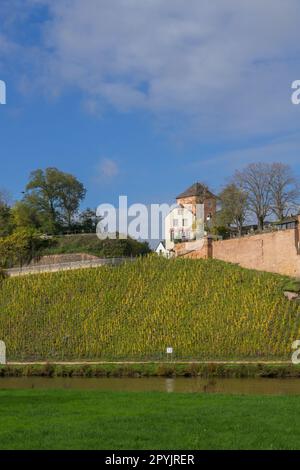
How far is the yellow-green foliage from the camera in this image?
106ft

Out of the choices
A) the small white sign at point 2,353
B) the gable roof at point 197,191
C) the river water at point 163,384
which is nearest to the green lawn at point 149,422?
the river water at point 163,384

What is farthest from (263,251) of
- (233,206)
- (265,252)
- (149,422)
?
(149,422)

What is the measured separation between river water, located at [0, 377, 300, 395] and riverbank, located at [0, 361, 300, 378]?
894 mm

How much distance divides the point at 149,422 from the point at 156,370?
15358 millimetres

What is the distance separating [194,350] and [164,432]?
21.6m

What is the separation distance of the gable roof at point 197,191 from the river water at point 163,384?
4454 centimetres

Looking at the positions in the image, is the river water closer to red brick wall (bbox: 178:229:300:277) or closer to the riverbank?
the riverbank

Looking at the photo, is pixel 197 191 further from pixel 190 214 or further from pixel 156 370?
pixel 156 370

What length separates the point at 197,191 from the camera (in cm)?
7325

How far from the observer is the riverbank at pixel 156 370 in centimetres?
2517

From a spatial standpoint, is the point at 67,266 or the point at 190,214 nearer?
the point at 67,266

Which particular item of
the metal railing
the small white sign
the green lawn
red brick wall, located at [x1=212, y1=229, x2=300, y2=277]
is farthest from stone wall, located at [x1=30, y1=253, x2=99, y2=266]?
the green lawn

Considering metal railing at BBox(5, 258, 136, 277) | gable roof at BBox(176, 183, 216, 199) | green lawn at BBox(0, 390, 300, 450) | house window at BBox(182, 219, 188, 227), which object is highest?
gable roof at BBox(176, 183, 216, 199)
